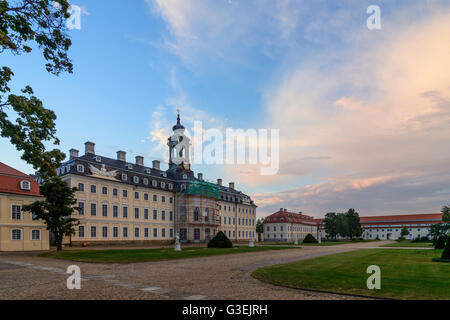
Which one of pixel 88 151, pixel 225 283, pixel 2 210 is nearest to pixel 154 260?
pixel 225 283

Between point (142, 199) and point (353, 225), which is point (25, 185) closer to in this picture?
point (142, 199)

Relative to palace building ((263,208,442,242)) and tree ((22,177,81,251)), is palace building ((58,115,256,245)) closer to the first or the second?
tree ((22,177,81,251))

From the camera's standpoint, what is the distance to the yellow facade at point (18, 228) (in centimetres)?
3247

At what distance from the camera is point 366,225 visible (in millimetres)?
150750

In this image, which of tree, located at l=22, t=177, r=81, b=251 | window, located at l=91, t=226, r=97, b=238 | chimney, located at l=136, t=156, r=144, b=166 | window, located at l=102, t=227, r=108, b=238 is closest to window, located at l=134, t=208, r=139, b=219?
window, located at l=102, t=227, r=108, b=238

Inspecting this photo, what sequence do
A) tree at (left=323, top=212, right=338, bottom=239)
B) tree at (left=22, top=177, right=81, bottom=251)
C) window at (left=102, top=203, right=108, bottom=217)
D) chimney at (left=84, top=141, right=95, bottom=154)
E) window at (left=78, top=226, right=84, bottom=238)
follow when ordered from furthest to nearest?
tree at (left=323, top=212, right=338, bottom=239) → chimney at (left=84, top=141, right=95, bottom=154) → window at (left=102, top=203, right=108, bottom=217) → window at (left=78, top=226, right=84, bottom=238) → tree at (left=22, top=177, right=81, bottom=251)

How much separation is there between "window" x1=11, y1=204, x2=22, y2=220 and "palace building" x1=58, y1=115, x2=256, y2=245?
828cm

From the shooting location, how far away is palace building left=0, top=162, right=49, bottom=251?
3259 cm

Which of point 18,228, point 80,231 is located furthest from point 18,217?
point 80,231

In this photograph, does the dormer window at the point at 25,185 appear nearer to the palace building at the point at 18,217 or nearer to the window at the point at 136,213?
the palace building at the point at 18,217

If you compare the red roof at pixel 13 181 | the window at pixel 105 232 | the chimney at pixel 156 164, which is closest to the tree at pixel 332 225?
the chimney at pixel 156 164

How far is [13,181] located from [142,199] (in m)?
21.9
